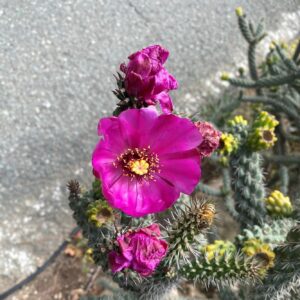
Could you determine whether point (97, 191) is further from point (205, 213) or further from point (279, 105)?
point (279, 105)

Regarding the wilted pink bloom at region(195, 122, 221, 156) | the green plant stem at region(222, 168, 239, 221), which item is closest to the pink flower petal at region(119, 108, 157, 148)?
the wilted pink bloom at region(195, 122, 221, 156)

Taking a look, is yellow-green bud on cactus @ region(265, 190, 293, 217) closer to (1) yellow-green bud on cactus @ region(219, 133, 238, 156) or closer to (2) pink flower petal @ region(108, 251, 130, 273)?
(1) yellow-green bud on cactus @ region(219, 133, 238, 156)

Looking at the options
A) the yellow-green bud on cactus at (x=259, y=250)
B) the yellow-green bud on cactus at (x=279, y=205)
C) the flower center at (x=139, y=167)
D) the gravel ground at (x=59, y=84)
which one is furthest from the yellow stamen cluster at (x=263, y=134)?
the gravel ground at (x=59, y=84)

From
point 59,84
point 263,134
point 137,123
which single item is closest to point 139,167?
point 137,123

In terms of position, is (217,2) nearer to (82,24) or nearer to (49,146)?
(82,24)

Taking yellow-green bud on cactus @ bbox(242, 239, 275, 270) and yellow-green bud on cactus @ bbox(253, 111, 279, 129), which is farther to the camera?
yellow-green bud on cactus @ bbox(253, 111, 279, 129)
